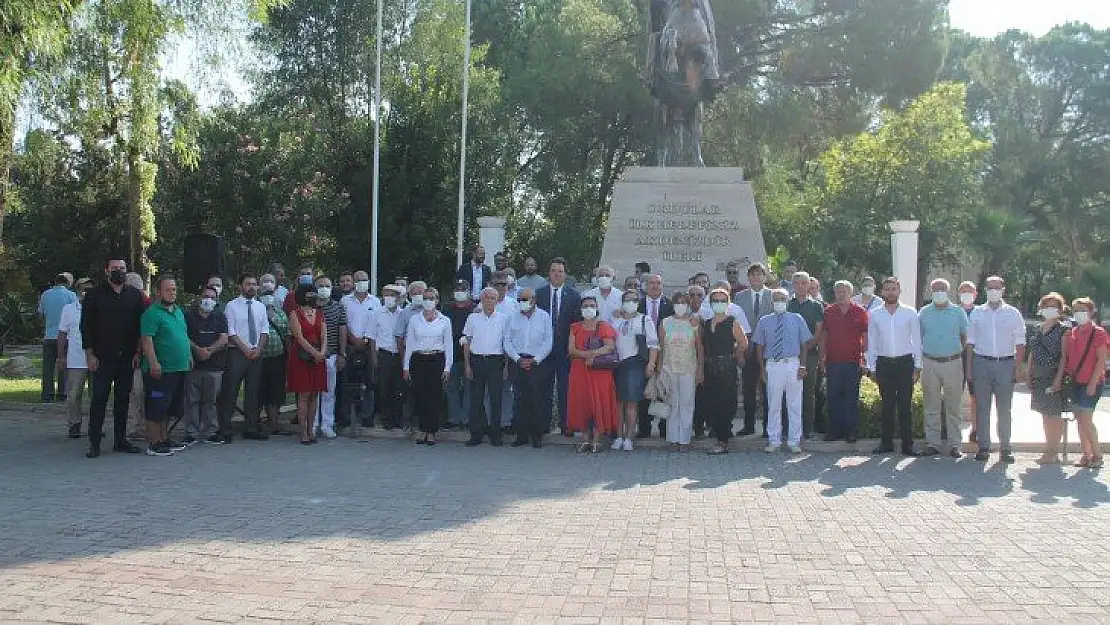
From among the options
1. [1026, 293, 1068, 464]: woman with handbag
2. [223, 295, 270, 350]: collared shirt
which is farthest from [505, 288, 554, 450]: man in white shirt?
[1026, 293, 1068, 464]: woman with handbag

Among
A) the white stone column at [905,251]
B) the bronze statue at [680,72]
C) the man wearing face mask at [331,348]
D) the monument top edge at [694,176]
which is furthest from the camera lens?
the white stone column at [905,251]

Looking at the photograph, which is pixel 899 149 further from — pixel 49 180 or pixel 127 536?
pixel 127 536

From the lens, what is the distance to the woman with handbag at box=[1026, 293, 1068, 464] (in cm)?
993

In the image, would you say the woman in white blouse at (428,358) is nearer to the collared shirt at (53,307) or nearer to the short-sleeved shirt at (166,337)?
the short-sleeved shirt at (166,337)

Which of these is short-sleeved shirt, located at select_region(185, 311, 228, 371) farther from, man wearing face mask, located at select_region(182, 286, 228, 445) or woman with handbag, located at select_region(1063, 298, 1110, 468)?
woman with handbag, located at select_region(1063, 298, 1110, 468)

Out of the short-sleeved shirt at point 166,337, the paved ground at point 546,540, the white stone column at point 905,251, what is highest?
the white stone column at point 905,251

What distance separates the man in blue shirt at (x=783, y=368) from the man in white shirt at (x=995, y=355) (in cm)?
168

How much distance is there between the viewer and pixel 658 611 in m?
4.96

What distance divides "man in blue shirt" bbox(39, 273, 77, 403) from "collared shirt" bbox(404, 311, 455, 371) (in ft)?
21.4

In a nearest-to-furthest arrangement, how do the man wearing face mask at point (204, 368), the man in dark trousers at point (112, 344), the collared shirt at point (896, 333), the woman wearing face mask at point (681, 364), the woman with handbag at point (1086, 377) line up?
the woman with handbag at point (1086, 377)
the man in dark trousers at point (112, 344)
the collared shirt at point (896, 333)
the woman wearing face mask at point (681, 364)
the man wearing face mask at point (204, 368)

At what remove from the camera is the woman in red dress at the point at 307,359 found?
1095cm

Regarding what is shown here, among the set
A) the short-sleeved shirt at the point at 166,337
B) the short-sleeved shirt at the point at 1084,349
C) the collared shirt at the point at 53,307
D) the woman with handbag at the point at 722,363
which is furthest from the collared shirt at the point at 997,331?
the collared shirt at the point at 53,307

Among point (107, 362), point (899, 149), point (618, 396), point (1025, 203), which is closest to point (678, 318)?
point (618, 396)

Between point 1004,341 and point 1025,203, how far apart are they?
37.7m
